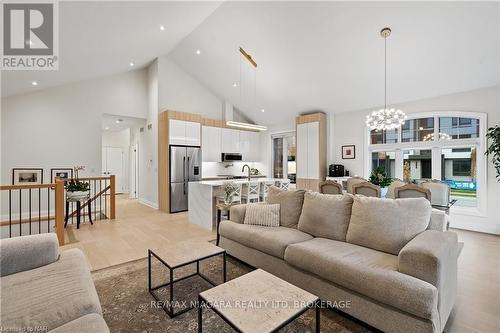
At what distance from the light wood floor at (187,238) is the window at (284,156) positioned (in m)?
3.98

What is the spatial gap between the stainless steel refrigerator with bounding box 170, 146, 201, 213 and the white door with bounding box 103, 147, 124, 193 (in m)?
4.77

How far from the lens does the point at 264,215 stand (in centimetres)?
312

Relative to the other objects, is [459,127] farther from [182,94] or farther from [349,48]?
[182,94]

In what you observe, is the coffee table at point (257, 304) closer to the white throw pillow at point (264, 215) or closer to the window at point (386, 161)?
the white throw pillow at point (264, 215)

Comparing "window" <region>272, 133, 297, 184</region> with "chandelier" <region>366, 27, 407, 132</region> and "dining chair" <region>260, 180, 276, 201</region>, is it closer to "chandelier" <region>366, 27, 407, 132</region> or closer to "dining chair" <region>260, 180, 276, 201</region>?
"dining chair" <region>260, 180, 276, 201</region>

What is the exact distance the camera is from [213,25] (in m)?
5.39

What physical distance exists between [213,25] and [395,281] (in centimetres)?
590

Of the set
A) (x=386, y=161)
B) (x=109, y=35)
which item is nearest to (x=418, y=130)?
(x=386, y=161)

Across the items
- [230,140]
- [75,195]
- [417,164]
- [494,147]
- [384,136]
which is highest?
[230,140]

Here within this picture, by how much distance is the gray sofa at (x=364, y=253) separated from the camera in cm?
163

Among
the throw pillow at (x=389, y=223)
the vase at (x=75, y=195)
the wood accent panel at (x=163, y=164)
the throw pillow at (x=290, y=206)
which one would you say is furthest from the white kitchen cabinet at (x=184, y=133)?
the throw pillow at (x=389, y=223)

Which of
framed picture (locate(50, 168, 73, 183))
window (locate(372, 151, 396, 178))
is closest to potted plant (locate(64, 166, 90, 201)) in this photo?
framed picture (locate(50, 168, 73, 183))

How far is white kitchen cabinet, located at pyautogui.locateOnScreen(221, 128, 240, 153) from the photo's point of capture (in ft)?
25.3

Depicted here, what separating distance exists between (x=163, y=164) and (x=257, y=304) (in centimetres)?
568
